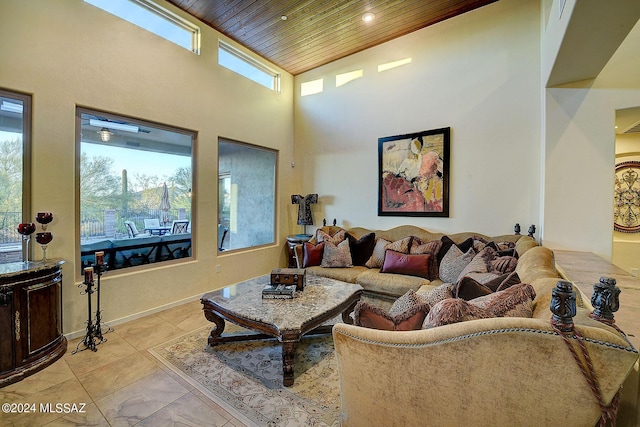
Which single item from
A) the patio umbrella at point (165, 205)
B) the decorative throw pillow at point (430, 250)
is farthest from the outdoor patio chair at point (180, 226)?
the decorative throw pillow at point (430, 250)

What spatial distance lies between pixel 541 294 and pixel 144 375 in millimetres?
2835

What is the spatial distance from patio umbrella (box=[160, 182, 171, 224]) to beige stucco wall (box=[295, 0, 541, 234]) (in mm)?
2644

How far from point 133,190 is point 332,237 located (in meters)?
2.79

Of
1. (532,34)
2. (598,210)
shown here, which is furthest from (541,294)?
(532,34)

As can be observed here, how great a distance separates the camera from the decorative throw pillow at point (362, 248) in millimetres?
4160

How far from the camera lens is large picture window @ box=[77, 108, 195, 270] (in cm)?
302

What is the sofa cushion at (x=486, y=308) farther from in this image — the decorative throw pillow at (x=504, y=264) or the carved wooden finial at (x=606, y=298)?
the decorative throw pillow at (x=504, y=264)

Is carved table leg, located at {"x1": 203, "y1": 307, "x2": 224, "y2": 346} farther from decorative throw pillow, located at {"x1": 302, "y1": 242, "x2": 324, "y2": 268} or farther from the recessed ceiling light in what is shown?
the recessed ceiling light

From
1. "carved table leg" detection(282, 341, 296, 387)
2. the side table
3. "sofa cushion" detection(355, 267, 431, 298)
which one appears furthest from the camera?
the side table

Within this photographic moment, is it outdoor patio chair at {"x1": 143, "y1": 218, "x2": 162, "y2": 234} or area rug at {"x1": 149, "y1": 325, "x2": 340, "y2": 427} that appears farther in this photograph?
outdoor patio chair at {"x1": 143, "y1": 218, "x2": 162, "y2": 234}

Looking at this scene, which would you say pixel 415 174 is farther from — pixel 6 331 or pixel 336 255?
pixel 6 331

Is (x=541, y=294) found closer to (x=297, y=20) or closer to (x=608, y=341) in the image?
(x=608, y=341)

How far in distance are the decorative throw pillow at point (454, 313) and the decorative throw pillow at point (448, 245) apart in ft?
7.83

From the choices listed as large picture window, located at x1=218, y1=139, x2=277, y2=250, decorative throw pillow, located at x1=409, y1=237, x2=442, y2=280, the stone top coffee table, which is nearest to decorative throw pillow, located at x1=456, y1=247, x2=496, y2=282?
decorative throw pillow, located at x1=409, y1=237, x2=442, y2=280
